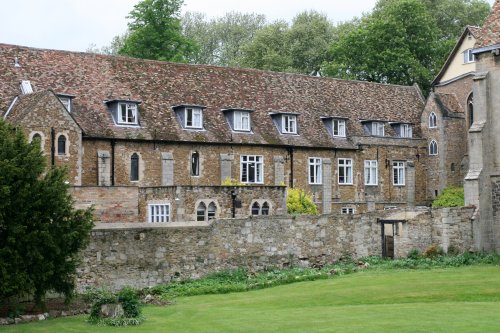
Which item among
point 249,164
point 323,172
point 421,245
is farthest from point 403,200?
point 421,245

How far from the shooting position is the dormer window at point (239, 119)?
167 feet

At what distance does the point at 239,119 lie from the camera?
51.1 m

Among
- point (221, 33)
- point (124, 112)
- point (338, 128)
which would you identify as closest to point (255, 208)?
point (124, 112)

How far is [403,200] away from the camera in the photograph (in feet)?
191

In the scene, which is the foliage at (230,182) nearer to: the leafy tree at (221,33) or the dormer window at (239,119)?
the dormer window at (239,119)

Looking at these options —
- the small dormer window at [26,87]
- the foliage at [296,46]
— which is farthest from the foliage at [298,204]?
the foliage at [296,46]

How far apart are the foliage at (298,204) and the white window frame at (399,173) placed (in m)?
11.9

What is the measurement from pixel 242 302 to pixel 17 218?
7429 millimetres

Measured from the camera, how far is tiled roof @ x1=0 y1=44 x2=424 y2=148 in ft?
152

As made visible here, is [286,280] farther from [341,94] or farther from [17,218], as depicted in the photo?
[341,94]

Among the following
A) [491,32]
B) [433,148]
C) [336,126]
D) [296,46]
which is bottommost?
[433,148]

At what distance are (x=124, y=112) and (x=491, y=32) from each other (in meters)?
19.3

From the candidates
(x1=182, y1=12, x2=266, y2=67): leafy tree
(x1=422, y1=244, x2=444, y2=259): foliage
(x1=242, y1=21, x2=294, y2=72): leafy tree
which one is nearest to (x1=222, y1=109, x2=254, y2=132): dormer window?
(x1=422, y1=244, x2=444, y2=259): foliage

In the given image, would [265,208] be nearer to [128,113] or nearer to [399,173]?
[128,113]
